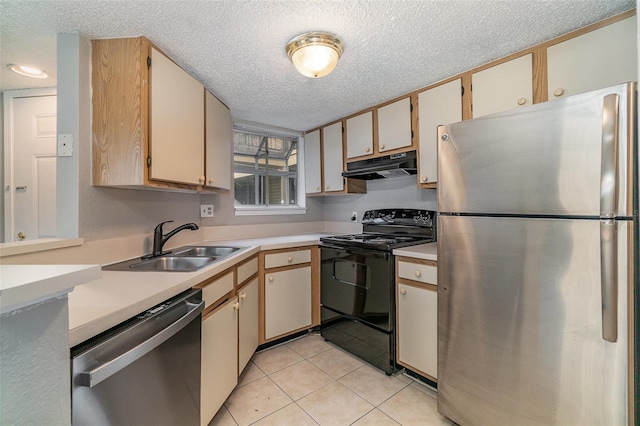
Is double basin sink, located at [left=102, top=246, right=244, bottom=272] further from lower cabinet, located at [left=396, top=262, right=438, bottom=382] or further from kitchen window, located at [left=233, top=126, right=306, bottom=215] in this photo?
lower cabinet, located at [left=396, top=262, right=438, bottom=382]

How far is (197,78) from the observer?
1.88 m

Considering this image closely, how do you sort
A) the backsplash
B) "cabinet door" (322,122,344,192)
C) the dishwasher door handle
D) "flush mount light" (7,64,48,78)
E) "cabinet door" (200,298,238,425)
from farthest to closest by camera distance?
"cabinet door" (322,122,344,192), the backsplash, "flush mount light" (7,64,48,78), "cabinet door" (200,298,238,425), the dishwasher door handle

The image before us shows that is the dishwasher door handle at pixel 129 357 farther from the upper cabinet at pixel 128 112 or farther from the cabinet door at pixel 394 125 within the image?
the cabinet door at pixel 394 125

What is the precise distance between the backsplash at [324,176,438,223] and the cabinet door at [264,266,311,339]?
0.94m

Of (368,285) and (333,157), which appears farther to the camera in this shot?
(333,157)

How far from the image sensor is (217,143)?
2.17m

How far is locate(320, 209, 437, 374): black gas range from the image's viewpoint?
1.91 meters

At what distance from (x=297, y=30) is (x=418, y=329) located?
6.29ft

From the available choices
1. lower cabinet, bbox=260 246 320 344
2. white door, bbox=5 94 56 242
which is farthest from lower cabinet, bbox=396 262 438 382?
white door, bbox=5 94 56 242

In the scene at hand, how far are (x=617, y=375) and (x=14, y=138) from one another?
3.52m

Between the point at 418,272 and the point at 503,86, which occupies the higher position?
the point at 503,86

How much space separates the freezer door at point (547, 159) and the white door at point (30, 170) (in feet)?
8.46

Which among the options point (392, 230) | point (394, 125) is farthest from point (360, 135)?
point (392, 230)

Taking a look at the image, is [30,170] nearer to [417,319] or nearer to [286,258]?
[286,258]
